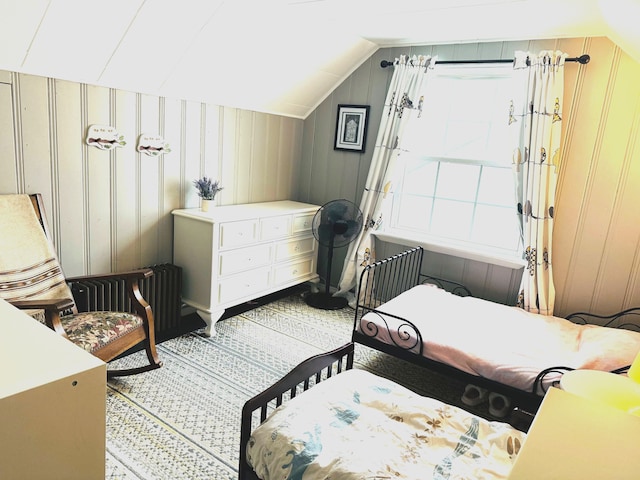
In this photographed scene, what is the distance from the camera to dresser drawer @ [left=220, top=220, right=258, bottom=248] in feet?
10.4

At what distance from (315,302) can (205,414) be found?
1.78 meters

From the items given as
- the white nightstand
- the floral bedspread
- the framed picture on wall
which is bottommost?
the floral bedspread

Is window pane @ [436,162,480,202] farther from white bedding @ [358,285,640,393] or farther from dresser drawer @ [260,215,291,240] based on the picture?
dresser drawer @ [260,215,291,240]

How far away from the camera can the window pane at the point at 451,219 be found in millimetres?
3682

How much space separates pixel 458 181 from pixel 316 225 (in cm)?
Result: 124

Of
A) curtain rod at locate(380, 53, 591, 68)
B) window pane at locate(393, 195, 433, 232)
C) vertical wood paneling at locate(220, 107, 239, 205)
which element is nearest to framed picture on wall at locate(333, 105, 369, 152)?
curtain rod at locate(380, 53, 591, 68)

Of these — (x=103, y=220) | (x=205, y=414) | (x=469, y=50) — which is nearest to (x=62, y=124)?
(x=103, y=220)

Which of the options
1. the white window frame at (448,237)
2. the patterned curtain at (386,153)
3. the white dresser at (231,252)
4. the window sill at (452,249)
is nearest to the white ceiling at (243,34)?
the patterned curtain at (386,153)

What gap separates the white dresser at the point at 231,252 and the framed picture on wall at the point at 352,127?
745 mm

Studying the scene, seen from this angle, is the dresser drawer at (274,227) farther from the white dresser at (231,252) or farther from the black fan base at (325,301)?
the black fan base at (325,301)

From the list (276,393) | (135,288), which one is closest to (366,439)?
(276,393)

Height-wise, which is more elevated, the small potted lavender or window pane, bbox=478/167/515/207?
window pane, bbox=478/167/515/207

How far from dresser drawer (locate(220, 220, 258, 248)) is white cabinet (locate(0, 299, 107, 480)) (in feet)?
6.47

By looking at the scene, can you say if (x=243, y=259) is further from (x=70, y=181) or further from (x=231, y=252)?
(x=70, y=181)
